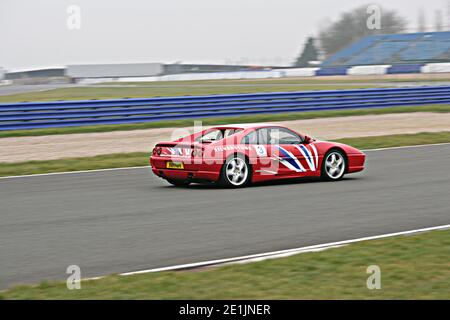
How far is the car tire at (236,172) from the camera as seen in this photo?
1195 cm

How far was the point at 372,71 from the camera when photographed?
6688cm

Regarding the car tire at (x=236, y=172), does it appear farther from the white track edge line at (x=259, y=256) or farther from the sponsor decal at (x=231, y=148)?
the white track edge line at (x=259, y=256)

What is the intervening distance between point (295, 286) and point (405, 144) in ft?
46.6

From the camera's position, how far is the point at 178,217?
9.48 meters

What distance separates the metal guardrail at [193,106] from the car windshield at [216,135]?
1030cm

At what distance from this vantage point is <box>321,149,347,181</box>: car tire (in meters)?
13.0

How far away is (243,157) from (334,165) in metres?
1.91

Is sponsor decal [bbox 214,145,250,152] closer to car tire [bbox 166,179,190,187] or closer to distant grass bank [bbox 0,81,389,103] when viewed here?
car tire [bbox 166,179,190,187]

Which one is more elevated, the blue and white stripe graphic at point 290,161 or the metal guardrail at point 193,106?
the metal guardrail at point 193,106

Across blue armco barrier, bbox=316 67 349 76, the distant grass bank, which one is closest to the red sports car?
the distant grass bank

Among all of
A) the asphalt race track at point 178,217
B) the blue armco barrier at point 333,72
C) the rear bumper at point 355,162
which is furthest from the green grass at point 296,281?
the blue armco barrier at point 333,72

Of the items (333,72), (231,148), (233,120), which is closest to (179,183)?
(231,148)

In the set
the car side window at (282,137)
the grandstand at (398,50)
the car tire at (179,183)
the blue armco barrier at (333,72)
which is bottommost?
the car tire at (179,183)
